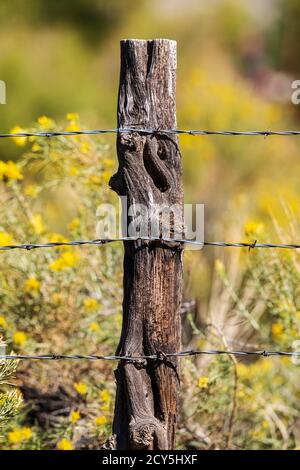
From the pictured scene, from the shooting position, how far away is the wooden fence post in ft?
7.75

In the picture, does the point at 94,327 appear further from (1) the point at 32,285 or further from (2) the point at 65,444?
(2) the point at 65,444

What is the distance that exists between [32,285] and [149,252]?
4.14 ft

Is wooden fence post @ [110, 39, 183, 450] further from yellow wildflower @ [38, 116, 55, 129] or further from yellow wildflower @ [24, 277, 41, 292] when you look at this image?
yellow wildflower @ [24, 277, 41, 292]

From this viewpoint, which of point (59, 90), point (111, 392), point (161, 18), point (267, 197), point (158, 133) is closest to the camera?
point (158, 133)

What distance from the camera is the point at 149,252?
2.37 metres

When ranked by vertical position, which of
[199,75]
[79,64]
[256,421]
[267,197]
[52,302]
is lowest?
[256,421]

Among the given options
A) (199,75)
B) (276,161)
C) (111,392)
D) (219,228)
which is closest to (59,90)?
(199,75)

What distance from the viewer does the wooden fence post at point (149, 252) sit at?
2.36 meters

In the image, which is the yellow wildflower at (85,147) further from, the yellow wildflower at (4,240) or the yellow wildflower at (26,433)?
the yellow wildflower at (26,433)

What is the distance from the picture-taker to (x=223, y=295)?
13.1ft

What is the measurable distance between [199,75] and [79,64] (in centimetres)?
248

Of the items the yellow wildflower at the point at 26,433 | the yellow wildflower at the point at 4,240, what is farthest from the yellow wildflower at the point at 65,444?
the yellow wildflower at the point at 4,240

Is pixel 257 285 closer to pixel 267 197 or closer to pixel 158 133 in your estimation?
pixel 158 133

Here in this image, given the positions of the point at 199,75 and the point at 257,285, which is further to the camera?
the point at 199,75
